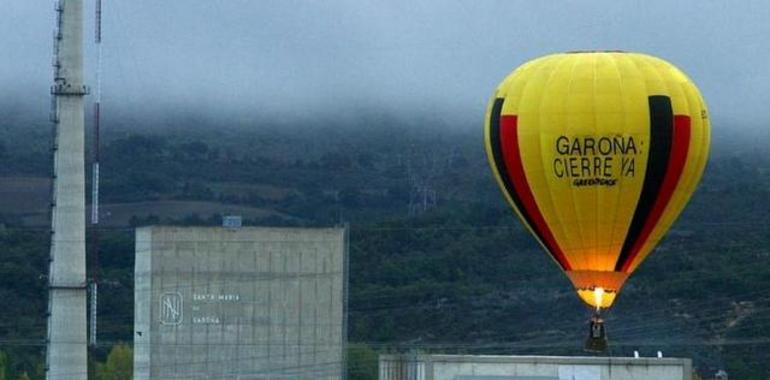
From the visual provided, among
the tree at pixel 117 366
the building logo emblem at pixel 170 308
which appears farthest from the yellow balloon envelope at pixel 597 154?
the building logo emblem at pixel 170 308

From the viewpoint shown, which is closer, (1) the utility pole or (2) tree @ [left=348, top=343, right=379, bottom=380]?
(1) the utility pole

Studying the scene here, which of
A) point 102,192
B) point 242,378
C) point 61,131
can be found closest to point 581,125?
point 61,131

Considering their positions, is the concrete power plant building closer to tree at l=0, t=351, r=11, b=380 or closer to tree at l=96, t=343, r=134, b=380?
tree at l=96, t=343, r=134, b=380

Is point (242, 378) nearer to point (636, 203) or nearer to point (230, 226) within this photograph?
point (230, 226)

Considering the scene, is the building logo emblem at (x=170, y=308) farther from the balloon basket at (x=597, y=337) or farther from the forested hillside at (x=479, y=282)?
the balloon basket at (x=597, y=337)

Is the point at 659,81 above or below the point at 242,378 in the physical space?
above

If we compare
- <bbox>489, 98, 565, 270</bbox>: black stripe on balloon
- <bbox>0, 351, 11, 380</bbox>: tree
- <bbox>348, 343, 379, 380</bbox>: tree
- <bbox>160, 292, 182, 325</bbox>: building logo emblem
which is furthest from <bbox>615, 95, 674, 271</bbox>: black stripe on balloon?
<bbox>160, 292, 182, 325</bbox>: building logo emblem

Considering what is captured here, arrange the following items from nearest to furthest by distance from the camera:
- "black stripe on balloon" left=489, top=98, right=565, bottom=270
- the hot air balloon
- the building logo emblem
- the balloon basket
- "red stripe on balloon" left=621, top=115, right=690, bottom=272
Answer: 1. the balloon basket
2. the hot air balloon
3. "red stripe on balloon" left=621, top=115, right=690, bottom=272
4. "black stripe on balloon" left=489, top=98, right=565, bottom=270
5. the building logo emblem
